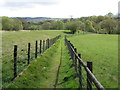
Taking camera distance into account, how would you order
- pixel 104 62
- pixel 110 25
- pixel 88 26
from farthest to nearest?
1. pixel 88 26
2. pixel 110 25
3. pixel 104 62

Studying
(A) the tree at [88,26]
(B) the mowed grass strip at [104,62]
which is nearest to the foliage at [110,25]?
(A) the tree at [88,26]

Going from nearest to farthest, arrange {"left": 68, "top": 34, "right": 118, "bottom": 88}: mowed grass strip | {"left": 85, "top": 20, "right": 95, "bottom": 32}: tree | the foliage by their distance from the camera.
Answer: {"left": 68, "top": 34, "right": 118, "bottom": 88}: mowed grass strip < the foliage < {"left": 85, "top": 20, "right": 95, "bottom": 32}: tree

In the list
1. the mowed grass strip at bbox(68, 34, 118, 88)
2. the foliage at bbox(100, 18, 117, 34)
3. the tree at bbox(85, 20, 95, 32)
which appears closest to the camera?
the mowed grass strip at bbox(68, 34, 118, 88)

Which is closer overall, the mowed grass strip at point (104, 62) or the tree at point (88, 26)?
the mowed grass strip at point (104, 62)

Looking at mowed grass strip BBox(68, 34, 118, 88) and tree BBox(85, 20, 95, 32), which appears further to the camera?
tree BBox(85, 20, 95, 32)

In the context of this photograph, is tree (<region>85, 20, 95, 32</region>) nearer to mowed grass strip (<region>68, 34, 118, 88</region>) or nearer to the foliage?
the foliage

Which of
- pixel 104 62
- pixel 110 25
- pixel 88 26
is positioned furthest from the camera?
pixel 88 26

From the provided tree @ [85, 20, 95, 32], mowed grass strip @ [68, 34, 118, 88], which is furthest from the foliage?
mowed grass strip @ [68, 34, 118, 88]

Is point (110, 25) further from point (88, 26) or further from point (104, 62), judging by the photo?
point (104, 62)

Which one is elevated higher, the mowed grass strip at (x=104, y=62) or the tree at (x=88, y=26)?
the tree at (x=88, y=26)

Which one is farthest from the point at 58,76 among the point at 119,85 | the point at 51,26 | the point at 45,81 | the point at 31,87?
the point at 51,26

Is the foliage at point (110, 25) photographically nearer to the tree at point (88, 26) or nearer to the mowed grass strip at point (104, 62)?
the tree at point (88, 26)

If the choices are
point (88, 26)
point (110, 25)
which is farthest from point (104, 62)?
point (88, 26)

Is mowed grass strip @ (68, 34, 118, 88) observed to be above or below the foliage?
below
